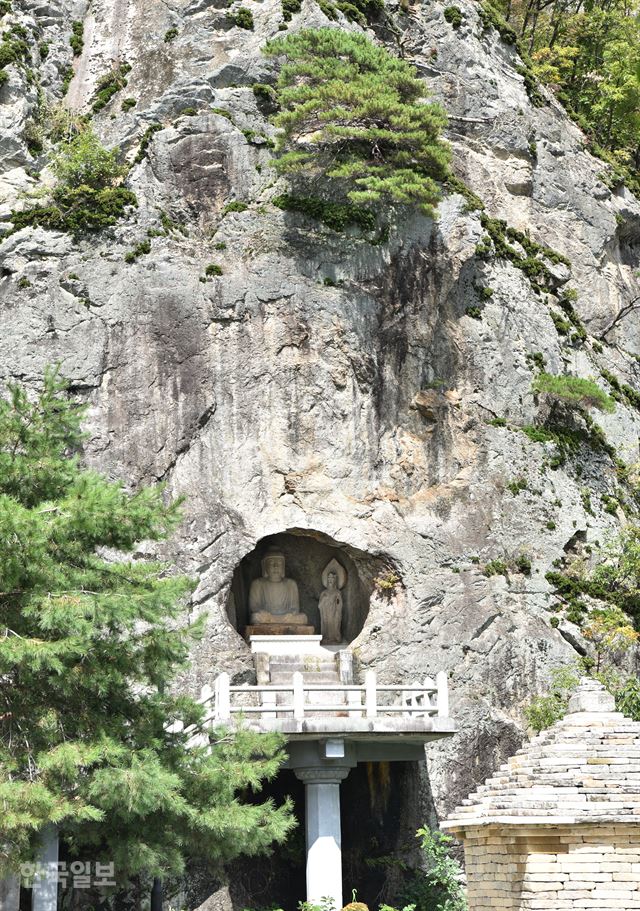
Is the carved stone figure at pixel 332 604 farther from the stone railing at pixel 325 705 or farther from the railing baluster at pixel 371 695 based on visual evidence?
the railing baluster at pixel 371 695

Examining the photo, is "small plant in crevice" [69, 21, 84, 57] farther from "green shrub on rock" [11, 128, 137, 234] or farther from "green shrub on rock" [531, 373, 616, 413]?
"green shrub on rock" [531, 373, 616, 413]

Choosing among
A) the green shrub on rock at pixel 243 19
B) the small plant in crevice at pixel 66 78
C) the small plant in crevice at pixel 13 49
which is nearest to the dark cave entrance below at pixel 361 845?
the green shrub on rock at pixel 243 19

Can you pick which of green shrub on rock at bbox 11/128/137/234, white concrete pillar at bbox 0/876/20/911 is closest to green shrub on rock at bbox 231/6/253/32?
green shrub on rock at bbox 11/128/137/234

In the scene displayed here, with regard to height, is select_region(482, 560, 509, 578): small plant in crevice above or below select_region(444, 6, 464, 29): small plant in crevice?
below

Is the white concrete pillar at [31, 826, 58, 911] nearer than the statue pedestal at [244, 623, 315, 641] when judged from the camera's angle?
Yes

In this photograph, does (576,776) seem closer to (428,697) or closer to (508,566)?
(428,697)

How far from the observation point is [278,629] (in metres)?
31.7

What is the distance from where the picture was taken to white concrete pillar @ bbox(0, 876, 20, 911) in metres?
22.8

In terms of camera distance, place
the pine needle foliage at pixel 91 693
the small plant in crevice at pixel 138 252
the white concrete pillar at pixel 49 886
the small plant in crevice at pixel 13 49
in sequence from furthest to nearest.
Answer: the small plant in crevice at pixel 13 49, the small plant in crevice at pixel 138 252, the white concrete pillar at pixel 49 886, the pine needle foliage at pixel 91 693

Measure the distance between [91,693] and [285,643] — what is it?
11.6m

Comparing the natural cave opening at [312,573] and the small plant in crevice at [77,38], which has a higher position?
the small plant in crevice at [77,38]

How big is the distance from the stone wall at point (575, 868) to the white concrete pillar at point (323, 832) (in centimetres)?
803

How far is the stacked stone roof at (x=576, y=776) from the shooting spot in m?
18.2

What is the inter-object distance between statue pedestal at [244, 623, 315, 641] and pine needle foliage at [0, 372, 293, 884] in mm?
9559
